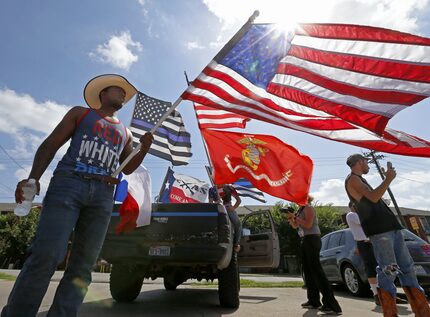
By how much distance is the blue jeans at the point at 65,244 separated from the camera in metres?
2.26

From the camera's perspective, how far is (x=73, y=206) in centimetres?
251

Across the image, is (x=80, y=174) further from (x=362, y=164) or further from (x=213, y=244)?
(x=362, y=164)

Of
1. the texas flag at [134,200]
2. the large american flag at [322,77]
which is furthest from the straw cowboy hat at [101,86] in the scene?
the texas flag at [134,200]

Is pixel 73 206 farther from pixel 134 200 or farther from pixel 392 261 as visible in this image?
pixel 392 261

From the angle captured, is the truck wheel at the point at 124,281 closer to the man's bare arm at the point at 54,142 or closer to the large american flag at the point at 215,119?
the man's bare arm at the point at 54,142

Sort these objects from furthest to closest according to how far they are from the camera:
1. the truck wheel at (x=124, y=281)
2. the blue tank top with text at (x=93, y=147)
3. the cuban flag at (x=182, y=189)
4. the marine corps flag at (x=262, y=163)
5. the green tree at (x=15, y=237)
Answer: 1. the green tree at (x=15, y=237)
2. the cuban flag at (x=182, y=189)
3. the marine corps flag at (x=262, y=163)
4. the truck wheel at (x=124, y=281)
5. the blue tank top with text at (x=93, y=147)

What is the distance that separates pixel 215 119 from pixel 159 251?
345 centimetres

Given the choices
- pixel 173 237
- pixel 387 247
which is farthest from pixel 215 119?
pixel 387 247

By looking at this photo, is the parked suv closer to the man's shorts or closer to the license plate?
the man's shorts

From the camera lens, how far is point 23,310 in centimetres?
221

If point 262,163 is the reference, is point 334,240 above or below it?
below

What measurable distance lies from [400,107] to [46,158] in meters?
3.58

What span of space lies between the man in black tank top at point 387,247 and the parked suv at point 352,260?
3.80m

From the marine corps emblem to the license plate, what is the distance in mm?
2399
